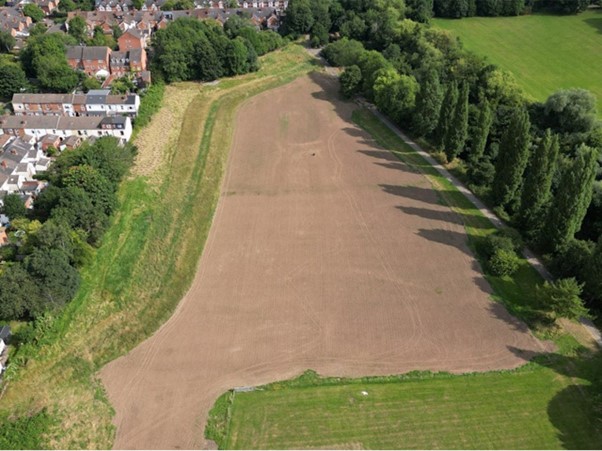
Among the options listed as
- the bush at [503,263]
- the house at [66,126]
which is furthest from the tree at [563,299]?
the house at [66,126]

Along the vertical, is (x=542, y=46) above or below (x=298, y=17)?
below

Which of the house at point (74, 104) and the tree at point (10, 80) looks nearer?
the house at point (74, 104)

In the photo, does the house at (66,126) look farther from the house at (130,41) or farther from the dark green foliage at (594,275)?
the dark green foliage at (594,275)

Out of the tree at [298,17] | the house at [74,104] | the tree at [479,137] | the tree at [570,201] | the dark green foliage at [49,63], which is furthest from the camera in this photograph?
the tree at [298,17]

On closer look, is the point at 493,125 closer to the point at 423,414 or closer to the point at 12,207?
the point at 423,414

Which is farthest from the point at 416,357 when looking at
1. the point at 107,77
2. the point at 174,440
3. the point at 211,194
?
the point at 107,77

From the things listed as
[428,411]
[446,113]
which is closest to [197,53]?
[446,113]

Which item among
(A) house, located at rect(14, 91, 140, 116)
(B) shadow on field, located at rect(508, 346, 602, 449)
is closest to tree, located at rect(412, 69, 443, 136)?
(B) shadow on field, located at rect(508, 346, 602, 449)

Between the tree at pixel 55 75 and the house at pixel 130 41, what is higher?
the house at pixel 130 41
